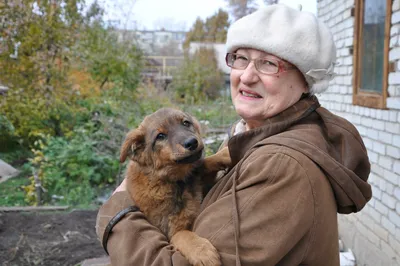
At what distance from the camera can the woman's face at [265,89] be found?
2.17 m

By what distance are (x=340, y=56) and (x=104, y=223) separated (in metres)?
5.34

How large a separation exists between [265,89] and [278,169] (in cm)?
56

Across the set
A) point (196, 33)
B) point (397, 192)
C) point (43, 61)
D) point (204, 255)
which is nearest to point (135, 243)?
point (204, 255)

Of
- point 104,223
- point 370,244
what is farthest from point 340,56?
point 104,223

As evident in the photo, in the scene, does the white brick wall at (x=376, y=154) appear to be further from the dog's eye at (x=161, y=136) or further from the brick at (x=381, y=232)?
the dog's eye at (x=161, y=136)

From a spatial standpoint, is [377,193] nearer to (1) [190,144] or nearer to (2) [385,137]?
(2) [385,137]

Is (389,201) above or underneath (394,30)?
underneath

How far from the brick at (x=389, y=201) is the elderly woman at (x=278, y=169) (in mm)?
3035

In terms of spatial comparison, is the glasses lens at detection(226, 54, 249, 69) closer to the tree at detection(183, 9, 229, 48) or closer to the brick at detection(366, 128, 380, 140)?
the brick at detection(366, 128, 380, 140)

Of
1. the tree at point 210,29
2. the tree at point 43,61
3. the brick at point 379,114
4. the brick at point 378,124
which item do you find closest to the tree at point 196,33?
the tree at point 210,29

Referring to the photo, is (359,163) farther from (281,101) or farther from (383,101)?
(383,101)

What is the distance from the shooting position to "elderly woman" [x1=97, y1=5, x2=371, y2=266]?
5.75ft

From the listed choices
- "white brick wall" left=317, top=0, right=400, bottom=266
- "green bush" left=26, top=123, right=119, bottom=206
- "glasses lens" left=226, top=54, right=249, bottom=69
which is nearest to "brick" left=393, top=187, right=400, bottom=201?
"white brick wall" left=317, top=0, right=400, bottom=266

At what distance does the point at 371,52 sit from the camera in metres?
5.46
